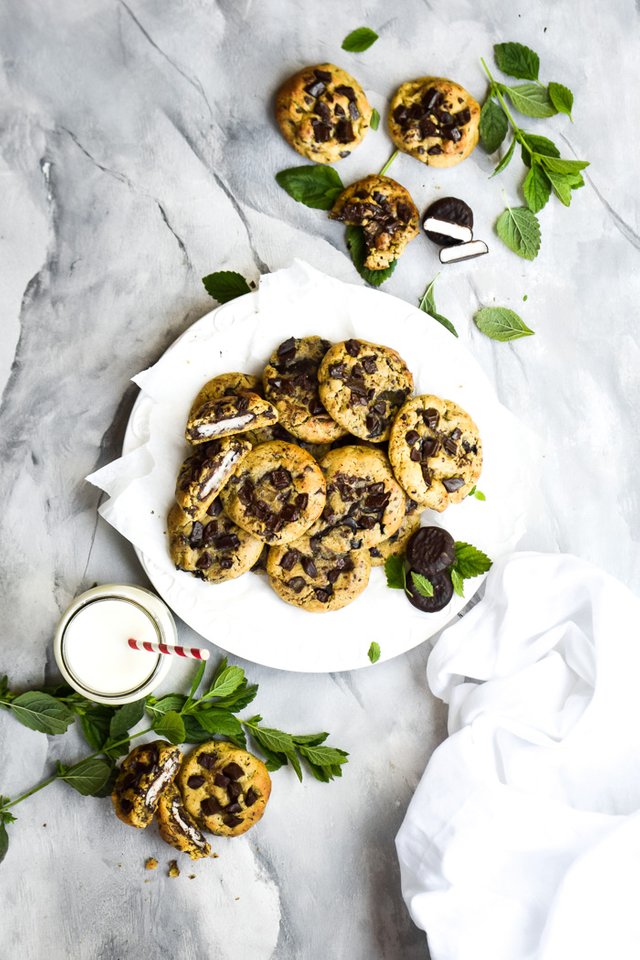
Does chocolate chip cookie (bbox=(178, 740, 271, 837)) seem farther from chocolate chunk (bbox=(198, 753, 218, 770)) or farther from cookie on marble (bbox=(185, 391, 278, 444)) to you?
cookie on marble (bbox=(185, 391, 278, 444))

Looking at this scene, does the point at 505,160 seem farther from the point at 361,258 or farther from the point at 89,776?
the point at 89,776

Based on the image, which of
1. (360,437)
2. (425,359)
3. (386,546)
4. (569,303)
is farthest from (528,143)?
(386,546)

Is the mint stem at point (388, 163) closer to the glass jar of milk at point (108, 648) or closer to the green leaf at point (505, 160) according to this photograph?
the green leaf at point (505, 160)

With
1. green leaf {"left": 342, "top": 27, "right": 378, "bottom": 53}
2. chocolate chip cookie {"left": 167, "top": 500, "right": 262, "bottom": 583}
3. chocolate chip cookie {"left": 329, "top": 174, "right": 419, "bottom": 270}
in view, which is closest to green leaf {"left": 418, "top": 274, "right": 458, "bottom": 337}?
chocolate chip cookie {"left": 329, "top": 174, "right": 419, "bottom": 270}

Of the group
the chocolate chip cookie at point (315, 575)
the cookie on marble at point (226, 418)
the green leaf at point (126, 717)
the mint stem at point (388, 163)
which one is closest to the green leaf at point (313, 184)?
the mint stem at point (388, 163)

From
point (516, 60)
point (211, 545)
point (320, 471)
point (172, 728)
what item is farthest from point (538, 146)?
point (172, 728)

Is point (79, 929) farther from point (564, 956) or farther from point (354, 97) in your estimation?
point (354, 97)
